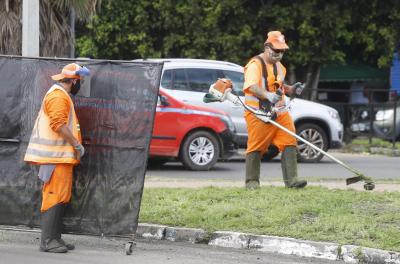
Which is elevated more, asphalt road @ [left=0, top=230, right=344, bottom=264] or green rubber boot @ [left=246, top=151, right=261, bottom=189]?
green rubber boot @ [left=246, top=151, right=261, bottom=189]

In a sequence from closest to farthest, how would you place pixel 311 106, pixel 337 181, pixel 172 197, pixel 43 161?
pixel 43 161, pixel 172 197, pixel 337 181, pixel 311 106

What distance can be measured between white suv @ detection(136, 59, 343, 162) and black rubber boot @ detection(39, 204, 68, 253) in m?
7.87

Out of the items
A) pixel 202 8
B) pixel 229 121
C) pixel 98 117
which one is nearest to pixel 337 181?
pixel 229 121

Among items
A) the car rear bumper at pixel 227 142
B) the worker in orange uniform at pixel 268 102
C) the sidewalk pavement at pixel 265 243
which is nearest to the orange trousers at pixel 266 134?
the worker in orange uniform at pixel 268 102

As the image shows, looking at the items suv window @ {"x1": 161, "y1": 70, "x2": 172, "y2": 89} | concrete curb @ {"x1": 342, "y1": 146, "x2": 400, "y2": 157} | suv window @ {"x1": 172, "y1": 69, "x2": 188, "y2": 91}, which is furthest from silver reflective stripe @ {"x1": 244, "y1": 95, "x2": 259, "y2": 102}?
concrete curb @ {"x1": 342, "y1": 146, "x2": 400, "y2": 157}

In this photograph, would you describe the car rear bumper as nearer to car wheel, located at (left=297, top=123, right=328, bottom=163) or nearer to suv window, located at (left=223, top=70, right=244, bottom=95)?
suv window, located at (left=223, top=70, right=244, bottom=95)

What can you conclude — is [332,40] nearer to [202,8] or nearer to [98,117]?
[202,8]

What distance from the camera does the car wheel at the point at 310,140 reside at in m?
17.7

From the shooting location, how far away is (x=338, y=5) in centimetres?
2550

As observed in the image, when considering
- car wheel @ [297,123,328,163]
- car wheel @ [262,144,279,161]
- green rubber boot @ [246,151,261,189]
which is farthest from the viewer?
car wheel @ [262,144,279,161]

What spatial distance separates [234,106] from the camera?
17.2m

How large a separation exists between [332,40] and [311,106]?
322 inches

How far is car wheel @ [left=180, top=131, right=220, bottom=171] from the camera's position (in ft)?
51.2

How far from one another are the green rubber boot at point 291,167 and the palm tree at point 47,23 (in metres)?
5.62
